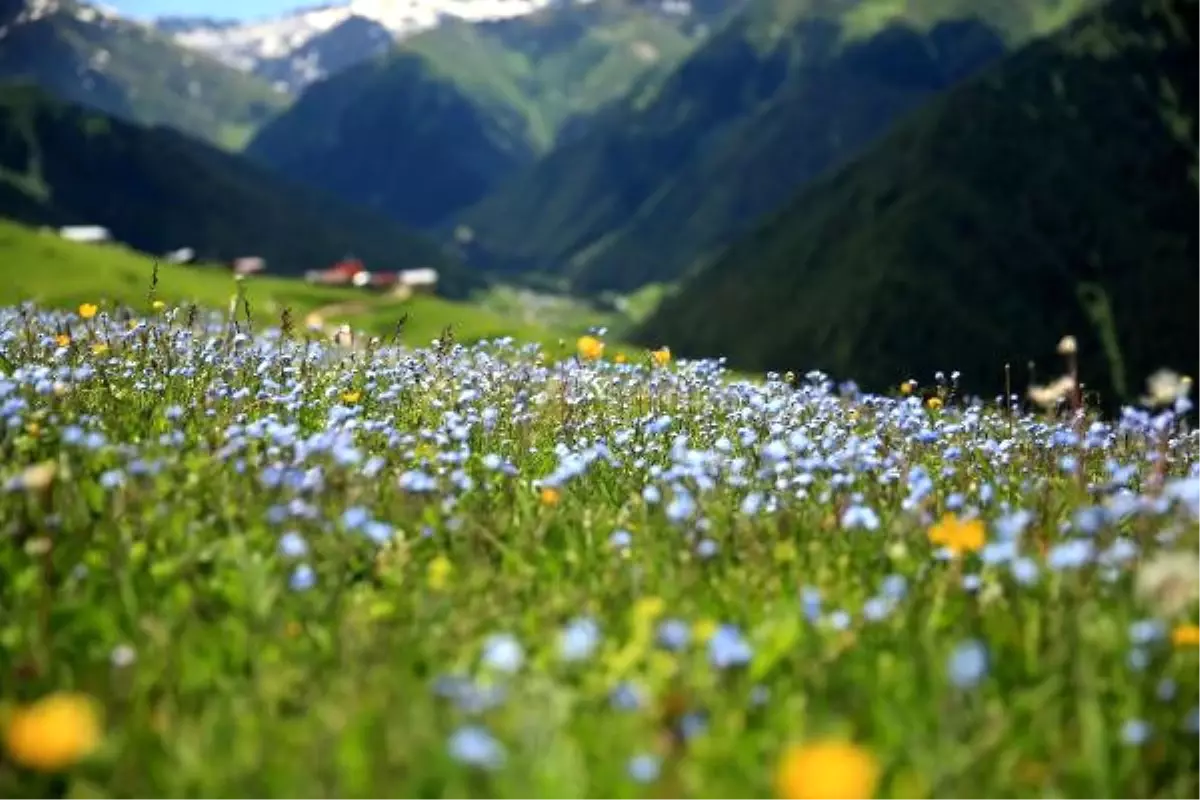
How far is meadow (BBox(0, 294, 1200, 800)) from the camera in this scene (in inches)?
150

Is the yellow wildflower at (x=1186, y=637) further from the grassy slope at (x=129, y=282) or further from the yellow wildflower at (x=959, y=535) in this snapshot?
the grassy slope at (x=129, y=282)

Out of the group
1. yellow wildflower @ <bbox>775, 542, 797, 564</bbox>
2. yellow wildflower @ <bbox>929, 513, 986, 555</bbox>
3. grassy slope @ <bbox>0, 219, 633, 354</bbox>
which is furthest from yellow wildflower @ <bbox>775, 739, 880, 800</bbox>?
grassy slope @ <bbox>0, 219, 633, 354</bbox>

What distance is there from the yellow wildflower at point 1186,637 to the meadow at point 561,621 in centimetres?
2

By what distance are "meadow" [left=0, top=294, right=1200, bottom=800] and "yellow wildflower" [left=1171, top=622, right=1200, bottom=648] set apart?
0.7 inches

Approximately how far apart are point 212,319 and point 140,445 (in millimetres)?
15864

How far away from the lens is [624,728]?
3941 mm

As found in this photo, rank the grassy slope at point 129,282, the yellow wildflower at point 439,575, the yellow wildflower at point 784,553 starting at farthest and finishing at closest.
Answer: the grassy slope at point 129,282 → the yellow wildflower at point 784,553 → the yellow wildflower at point 439,575

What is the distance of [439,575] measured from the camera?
5.24 meters

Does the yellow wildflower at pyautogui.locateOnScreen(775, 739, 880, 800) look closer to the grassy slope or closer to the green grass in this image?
the grassy slope

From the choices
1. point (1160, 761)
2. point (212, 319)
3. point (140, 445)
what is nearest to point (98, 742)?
point (140, 445)

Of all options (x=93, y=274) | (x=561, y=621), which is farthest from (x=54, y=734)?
(x=93, y=274)

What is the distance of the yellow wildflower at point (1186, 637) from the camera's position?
4496 millimetres

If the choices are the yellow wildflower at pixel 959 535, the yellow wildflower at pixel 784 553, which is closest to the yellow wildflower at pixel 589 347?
the yellow wildflower at pixel 784 553

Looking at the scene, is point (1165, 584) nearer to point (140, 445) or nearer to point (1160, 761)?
point (1160, 761)
